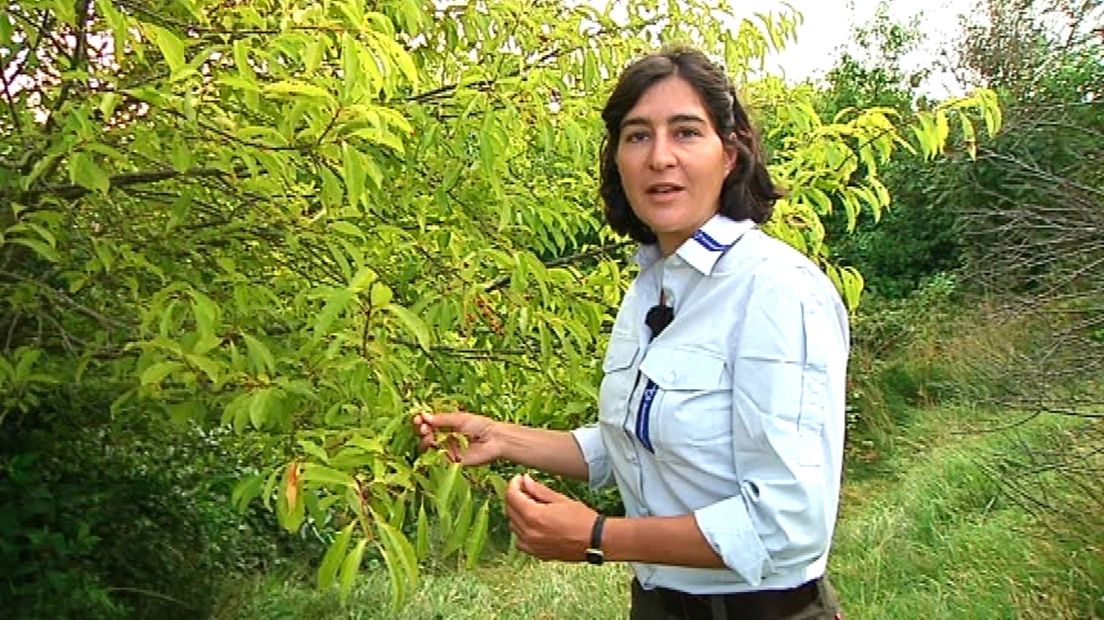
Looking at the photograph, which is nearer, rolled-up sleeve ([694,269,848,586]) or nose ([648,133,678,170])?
rolled-up sleeve ([694,269,848,586])

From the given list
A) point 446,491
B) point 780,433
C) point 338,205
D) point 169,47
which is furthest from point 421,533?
point 169,47

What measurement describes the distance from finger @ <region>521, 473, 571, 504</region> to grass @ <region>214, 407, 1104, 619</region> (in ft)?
7.93

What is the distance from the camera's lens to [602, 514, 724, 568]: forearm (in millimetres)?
1652

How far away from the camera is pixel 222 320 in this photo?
257cm

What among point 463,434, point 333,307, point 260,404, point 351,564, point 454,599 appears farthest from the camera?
point 454,599

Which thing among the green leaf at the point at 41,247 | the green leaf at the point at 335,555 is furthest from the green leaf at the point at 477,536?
the green leaf at the point at 41,247

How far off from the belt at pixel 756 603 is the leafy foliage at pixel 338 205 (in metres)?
0.35

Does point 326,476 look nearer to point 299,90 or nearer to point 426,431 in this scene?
point 426,431

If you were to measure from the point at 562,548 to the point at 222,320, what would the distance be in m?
1.11

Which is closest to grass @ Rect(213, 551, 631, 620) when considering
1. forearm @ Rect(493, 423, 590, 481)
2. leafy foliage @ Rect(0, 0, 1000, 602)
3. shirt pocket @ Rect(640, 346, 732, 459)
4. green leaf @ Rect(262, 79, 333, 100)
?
leafy foliage @ Rect(0, 0, 1000, 602)

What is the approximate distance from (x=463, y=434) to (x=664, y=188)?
1.96ft

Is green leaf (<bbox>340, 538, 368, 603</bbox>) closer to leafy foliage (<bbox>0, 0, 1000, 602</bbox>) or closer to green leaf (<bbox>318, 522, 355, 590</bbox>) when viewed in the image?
green leaf (<bbox>318, 522, 355, 590</bbox>)

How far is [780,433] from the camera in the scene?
1.61 m

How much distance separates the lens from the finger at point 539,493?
1.79 m
